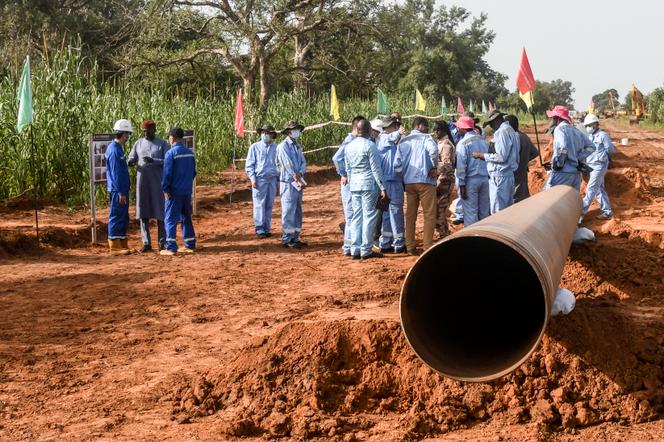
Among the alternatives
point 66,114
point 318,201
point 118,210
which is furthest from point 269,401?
point 318,201

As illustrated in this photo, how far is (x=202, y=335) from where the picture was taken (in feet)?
24.0

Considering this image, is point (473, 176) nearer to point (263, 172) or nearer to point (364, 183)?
point (364, 183)

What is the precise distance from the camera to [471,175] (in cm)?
1121

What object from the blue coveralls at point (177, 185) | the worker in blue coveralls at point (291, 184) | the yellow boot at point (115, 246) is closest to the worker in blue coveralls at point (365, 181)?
the worker in blue coveralls at point (291, 184)

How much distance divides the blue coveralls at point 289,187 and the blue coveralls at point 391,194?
4.68ft

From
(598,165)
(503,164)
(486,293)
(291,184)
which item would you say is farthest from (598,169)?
(486,293)

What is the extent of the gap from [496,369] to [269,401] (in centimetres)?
167

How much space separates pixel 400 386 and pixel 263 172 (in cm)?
754

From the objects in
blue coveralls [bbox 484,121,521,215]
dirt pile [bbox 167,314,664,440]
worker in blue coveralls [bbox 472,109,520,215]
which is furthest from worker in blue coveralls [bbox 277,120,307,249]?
dirt pile [bbox 167,314,664,440]

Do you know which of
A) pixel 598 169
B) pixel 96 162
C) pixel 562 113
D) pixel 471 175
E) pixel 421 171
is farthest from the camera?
pixel 598 169

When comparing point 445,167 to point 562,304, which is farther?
point 445,167

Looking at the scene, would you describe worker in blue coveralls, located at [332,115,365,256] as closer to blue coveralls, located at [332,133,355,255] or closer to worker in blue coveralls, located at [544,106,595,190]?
blue coveralls, located at [332,133,355,255]

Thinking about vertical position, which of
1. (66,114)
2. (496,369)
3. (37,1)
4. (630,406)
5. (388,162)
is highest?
(37,1)

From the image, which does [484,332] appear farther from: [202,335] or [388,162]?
[388,162]
